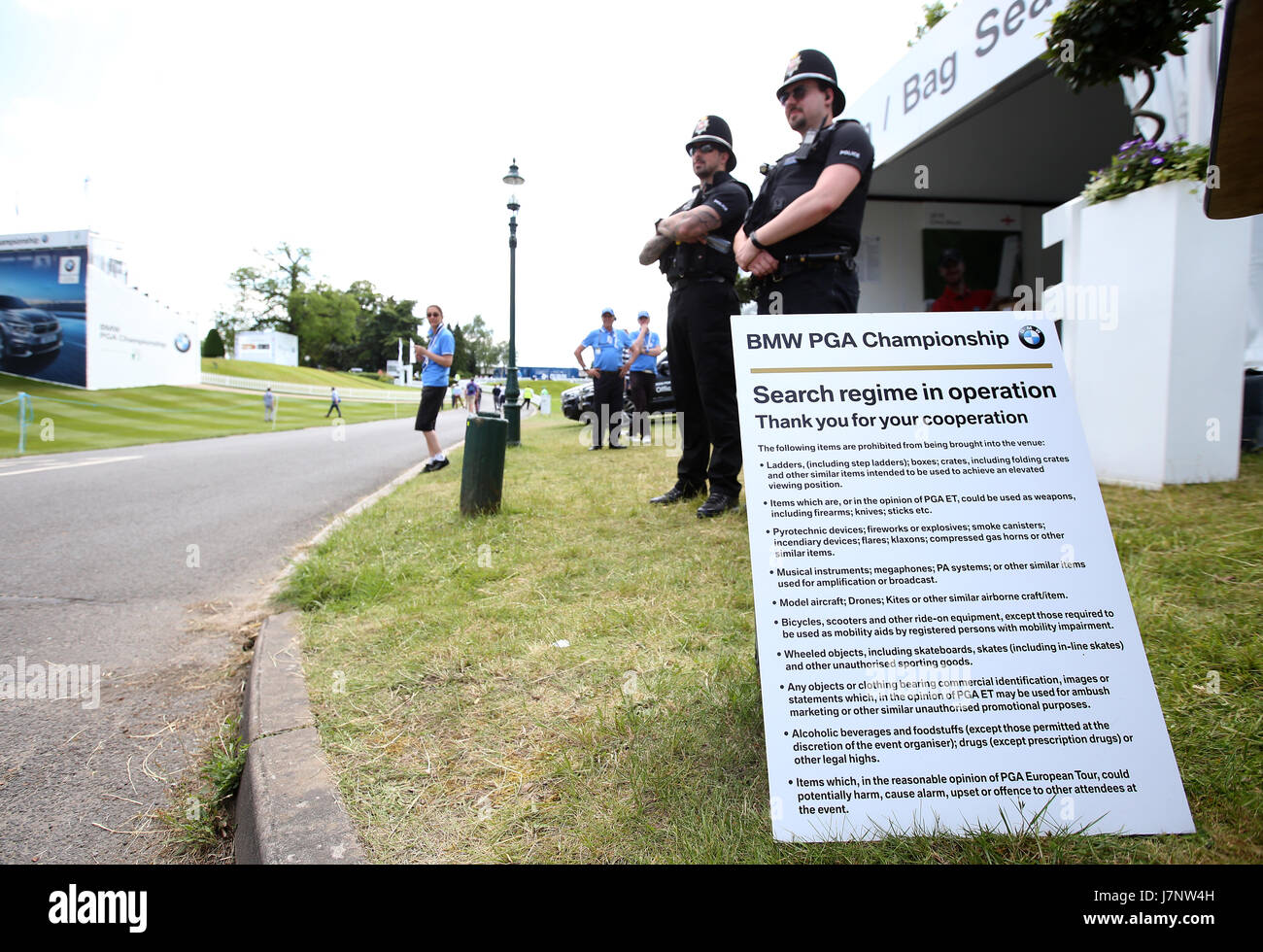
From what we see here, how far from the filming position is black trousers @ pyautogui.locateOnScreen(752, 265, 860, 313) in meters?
3.27

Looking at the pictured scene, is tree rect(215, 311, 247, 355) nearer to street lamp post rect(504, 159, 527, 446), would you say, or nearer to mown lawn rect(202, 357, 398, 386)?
mown lawn rect(202, 357, 398, 386)

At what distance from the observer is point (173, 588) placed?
4176 millimetres

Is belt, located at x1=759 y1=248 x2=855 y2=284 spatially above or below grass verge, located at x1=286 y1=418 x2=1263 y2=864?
above

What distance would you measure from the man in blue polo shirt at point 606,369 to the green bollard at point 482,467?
630cm

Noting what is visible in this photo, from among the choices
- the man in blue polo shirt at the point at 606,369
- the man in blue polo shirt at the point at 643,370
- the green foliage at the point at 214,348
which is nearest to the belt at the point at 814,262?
the man in blue polo shirt at the point at 643,370

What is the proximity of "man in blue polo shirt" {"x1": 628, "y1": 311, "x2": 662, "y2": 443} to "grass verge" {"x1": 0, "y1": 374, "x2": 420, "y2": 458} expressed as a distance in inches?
413

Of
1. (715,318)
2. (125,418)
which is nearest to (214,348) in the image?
(125,418)

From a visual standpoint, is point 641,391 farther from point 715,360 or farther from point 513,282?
point 715,360

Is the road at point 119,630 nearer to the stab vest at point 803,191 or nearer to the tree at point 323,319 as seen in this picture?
the stab vest at point 803,191

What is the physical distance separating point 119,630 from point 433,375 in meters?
5.84

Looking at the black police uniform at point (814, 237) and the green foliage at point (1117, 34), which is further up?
the green foliage at point (1117, 34)

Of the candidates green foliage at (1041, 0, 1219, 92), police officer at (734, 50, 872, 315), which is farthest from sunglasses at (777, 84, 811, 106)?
green foliage at (1041, 0, 1219, 92)
